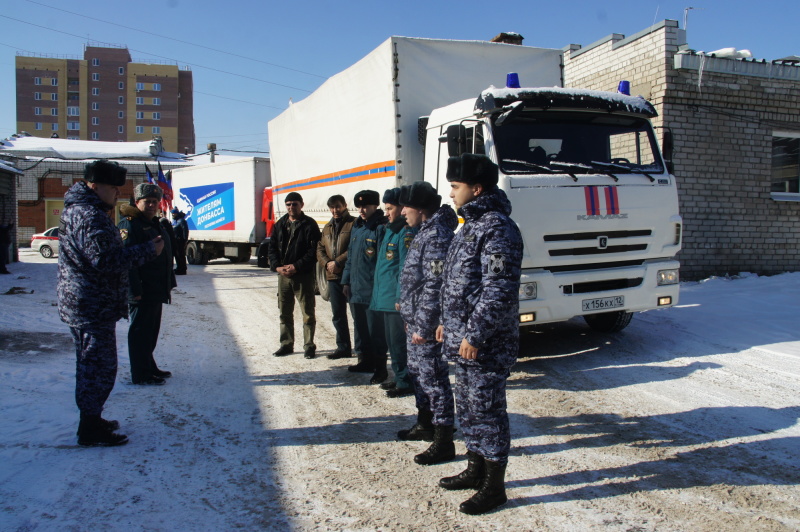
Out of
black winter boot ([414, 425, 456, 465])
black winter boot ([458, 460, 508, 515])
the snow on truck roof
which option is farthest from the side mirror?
black winter boot ([458, 460, 508, 515])

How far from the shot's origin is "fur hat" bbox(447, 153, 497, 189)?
318 centimetres

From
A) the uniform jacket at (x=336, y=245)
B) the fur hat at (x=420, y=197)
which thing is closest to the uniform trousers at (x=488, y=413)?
the fur hat at (x=420, y=197)

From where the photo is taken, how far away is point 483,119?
5.85m

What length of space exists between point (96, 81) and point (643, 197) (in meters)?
93.5

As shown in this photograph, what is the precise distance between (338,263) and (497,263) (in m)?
3.93

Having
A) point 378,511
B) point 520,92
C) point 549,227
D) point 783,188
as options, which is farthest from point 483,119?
point 783,188

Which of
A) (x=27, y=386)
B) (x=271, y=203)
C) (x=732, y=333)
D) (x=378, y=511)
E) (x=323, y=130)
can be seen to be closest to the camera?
(x=378, y=511)

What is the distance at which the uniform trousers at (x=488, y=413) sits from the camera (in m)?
3.12

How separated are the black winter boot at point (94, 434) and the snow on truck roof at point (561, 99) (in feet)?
14.1

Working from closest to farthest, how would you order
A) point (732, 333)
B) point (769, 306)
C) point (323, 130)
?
point (732, 333), point (769, 306), point (323, 130)

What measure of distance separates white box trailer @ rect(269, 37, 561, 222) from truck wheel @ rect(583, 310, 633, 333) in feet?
9.59

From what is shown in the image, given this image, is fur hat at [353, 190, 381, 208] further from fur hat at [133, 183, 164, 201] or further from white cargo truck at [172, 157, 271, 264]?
white cargo truck at [172, 157, 271, 264]

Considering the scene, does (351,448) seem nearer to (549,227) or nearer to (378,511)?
(378,511)

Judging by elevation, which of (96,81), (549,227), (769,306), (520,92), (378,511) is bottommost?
(378,511)
